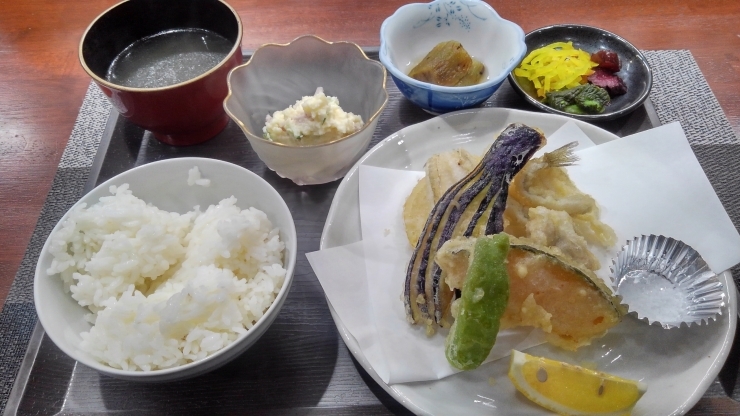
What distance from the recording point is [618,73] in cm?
180

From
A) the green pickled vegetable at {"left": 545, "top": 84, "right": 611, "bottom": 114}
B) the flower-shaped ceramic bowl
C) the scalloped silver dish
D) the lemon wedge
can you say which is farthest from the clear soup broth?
the scalloped silver dish

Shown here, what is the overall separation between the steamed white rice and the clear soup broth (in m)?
0.43

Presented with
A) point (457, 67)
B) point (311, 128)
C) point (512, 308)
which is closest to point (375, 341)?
point (512, 308)

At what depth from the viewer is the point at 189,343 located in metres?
0.97

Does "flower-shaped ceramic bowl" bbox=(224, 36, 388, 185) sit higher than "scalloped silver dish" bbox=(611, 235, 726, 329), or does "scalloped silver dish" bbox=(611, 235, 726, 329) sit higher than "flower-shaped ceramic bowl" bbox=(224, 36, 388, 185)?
"flower-shaped ceramic bowl" bbox=(224, 36, 388, 185)

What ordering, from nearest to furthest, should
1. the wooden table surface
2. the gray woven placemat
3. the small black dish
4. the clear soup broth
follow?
the gray woven placemat < the clear soup broth < the small black dish < the wooden table surface

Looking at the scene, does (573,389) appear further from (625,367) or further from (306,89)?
(306,89)

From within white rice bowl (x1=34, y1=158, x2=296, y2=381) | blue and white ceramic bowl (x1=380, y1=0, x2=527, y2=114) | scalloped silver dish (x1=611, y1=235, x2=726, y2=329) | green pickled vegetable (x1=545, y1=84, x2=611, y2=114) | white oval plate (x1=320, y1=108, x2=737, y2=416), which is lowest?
white oval plate (x1=320, y1=108, x2=737, y2=416)

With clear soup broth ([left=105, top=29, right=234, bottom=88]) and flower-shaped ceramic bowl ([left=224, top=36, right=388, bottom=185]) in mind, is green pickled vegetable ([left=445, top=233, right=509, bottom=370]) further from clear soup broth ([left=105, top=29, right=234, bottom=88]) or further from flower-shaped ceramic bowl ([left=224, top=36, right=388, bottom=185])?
clear soup broth ([left=105, top=29, right=234, bottom=88])

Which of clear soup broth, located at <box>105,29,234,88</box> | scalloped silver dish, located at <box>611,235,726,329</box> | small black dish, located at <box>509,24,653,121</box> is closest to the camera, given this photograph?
scalloped silver dish, located at <box>611,235,726,329</box>

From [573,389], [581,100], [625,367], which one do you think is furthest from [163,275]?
[581,100]

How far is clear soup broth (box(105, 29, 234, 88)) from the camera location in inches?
57.4

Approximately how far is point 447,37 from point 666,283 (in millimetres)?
1193

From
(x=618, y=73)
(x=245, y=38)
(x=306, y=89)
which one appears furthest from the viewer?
(x=245, y=38)
